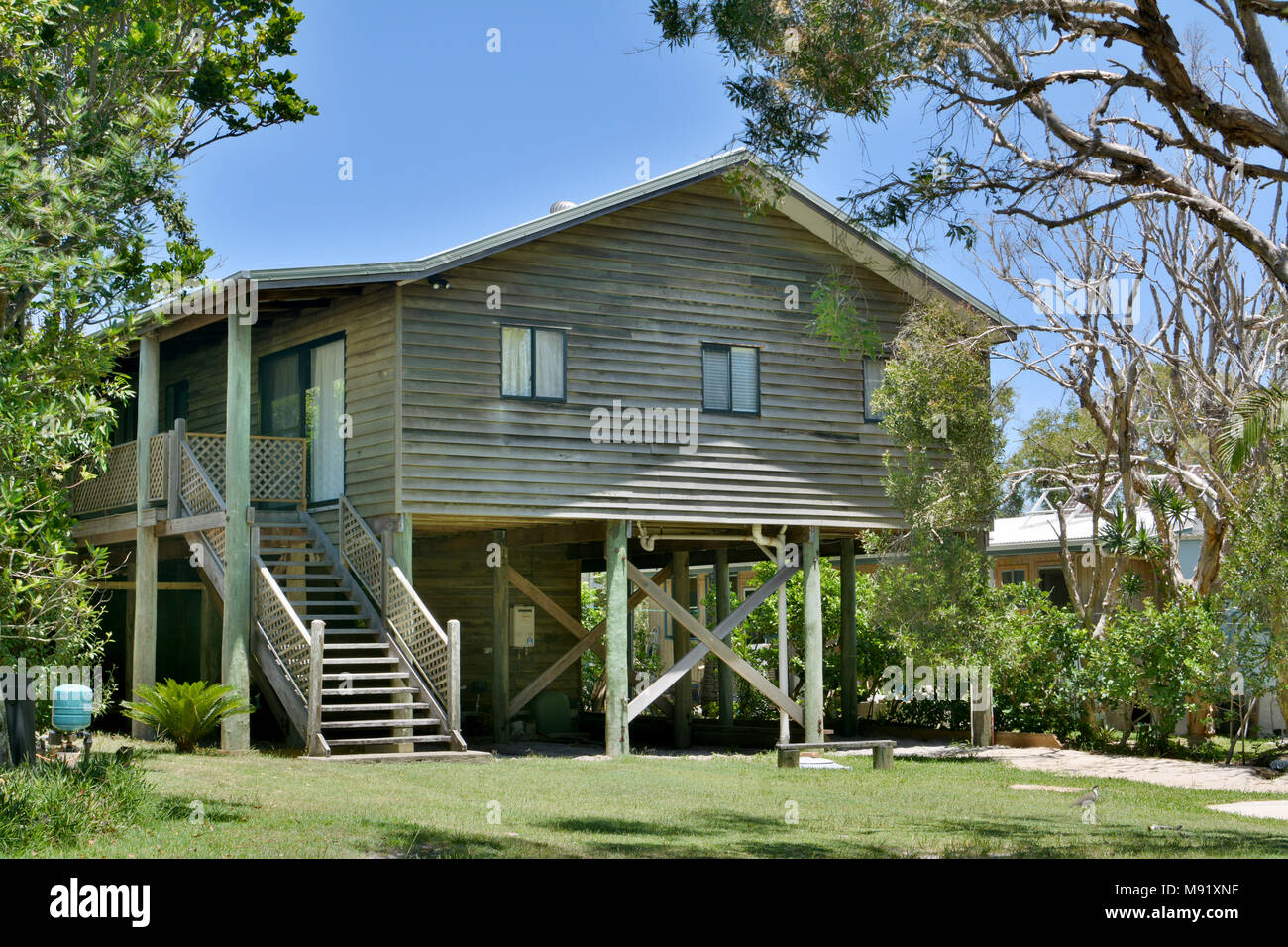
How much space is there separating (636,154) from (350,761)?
9.83 metres

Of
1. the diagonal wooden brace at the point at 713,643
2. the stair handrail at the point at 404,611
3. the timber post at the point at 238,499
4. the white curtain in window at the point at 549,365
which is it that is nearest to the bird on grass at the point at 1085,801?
the stair handrail at the point at 404,611

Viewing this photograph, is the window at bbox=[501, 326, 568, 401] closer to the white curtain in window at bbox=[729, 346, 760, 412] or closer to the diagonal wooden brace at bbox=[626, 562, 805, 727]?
the white curtain in window at bbox=[729, 346, 760, 412]

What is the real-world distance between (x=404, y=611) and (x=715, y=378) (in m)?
5.98

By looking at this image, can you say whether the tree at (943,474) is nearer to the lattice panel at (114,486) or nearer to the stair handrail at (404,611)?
the stair handrail at (404,611)

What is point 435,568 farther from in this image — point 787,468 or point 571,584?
point 787,468

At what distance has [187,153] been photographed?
48.8 ft

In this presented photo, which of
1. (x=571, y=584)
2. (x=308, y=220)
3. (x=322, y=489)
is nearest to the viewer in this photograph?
(x=322, y=489)

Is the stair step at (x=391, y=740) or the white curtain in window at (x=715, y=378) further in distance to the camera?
the white curtain in window at (x=715, y=378)

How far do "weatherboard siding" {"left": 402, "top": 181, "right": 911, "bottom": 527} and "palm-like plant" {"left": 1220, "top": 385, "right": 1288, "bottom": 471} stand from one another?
6.85m

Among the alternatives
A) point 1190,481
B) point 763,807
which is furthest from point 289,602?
point 1190,481

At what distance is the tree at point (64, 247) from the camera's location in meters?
9.74

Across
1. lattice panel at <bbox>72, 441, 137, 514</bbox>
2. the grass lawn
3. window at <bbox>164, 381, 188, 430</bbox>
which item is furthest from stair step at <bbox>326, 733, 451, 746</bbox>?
window at <bbox>164, 381, 188, 430</bbox>

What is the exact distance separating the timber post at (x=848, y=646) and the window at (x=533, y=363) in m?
6.56

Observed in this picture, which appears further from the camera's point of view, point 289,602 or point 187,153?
point 289,602
